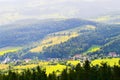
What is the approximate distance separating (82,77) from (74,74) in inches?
377

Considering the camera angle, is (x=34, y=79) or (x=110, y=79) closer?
(x=110, y=79)

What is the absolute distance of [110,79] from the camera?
134 m

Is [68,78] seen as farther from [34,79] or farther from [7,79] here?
[7,79]

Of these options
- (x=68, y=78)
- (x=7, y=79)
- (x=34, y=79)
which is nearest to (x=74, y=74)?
(x=68, y=78)

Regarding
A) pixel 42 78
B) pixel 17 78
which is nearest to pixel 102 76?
pixel 42 78

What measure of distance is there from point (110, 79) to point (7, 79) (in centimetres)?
3894

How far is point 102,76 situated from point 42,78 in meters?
22.0

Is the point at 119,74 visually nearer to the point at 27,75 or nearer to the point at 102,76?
the point at 102,76

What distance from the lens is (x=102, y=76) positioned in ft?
452

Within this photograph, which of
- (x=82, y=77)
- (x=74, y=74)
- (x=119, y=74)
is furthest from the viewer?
(x=74, y=74)

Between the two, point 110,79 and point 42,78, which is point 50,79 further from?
point 110,79

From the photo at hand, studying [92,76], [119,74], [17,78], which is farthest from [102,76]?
[17,78]

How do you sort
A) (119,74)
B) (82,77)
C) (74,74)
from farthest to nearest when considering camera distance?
(74,74) < (82,77) < (119,74)

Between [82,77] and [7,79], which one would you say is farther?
[7,79]
